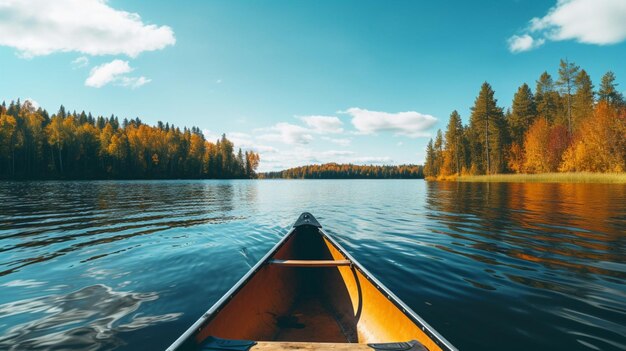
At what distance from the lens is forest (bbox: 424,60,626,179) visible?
38.3 m

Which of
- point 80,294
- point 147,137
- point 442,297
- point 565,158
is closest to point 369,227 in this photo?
point 442,297

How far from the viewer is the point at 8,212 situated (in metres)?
15.1

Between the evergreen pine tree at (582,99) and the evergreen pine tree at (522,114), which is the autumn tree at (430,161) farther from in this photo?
the evergreen pine tree at (582,99)

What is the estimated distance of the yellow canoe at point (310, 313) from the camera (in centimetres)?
259

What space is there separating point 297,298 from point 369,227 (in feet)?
25.2

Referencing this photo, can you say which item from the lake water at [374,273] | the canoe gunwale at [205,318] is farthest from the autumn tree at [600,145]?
the canoe gunwale at [205,318]

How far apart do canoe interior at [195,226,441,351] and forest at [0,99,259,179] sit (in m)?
86.0

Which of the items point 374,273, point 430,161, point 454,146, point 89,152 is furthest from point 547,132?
point 89,152

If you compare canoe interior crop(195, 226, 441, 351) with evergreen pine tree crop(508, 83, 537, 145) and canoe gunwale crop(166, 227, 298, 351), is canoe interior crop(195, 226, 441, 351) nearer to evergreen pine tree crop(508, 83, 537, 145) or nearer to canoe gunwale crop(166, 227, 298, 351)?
canoe gunwale crop(166, 227, 298, 351)

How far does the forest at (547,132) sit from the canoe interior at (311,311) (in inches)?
1979

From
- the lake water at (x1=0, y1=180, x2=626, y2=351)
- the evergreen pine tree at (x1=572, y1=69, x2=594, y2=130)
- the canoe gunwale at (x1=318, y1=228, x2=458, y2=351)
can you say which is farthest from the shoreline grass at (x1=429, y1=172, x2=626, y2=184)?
the canoe gunwale at (x1=318, y1=228, x2=458, y2=351)

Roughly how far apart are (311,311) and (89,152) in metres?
97.1

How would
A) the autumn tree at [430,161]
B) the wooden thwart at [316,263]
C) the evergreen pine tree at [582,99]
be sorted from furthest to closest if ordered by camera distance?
the autumn tree at [430,161], the evergreen pine tree at [582,99], the wooden thwart at [316,263]

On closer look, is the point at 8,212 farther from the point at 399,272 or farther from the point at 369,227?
the point at 399,272
